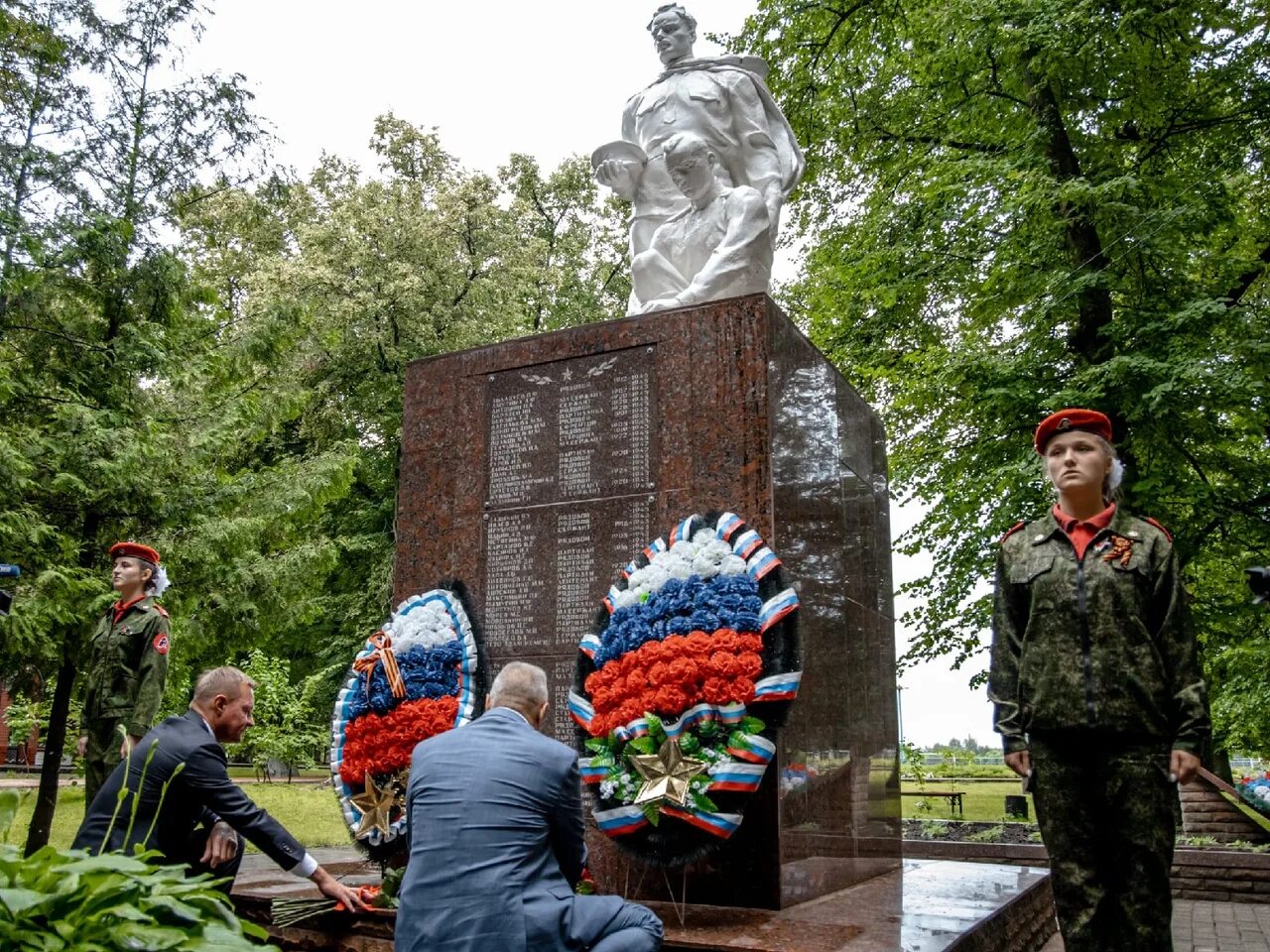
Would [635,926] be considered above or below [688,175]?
below

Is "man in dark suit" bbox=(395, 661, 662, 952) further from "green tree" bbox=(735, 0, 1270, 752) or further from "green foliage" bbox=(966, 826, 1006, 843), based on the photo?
"green foliage" bbox=(966, 826, 1006, 843)

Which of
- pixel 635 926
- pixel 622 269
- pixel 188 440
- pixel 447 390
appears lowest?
pixel 635 926

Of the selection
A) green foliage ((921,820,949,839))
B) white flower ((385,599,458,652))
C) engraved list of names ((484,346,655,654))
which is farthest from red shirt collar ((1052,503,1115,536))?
green foliage ((921,820,949,839))

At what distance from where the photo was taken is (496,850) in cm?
301

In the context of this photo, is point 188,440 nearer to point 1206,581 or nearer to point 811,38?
point 811,38

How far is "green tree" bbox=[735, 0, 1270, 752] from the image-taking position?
10.4 meters

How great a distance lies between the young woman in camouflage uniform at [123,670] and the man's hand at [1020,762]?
458 centimetres

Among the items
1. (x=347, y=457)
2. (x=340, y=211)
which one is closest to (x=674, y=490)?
(x=347, y=457)

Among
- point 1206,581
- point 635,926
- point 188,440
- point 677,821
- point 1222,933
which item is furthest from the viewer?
point 1206,581

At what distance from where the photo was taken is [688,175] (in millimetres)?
6645

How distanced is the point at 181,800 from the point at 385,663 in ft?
6.09

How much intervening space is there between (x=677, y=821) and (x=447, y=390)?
3174 millimetres

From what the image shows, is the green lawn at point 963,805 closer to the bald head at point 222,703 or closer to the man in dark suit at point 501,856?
the bald head at point 222,703

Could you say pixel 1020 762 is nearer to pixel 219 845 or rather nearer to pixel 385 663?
pixel 219 845
